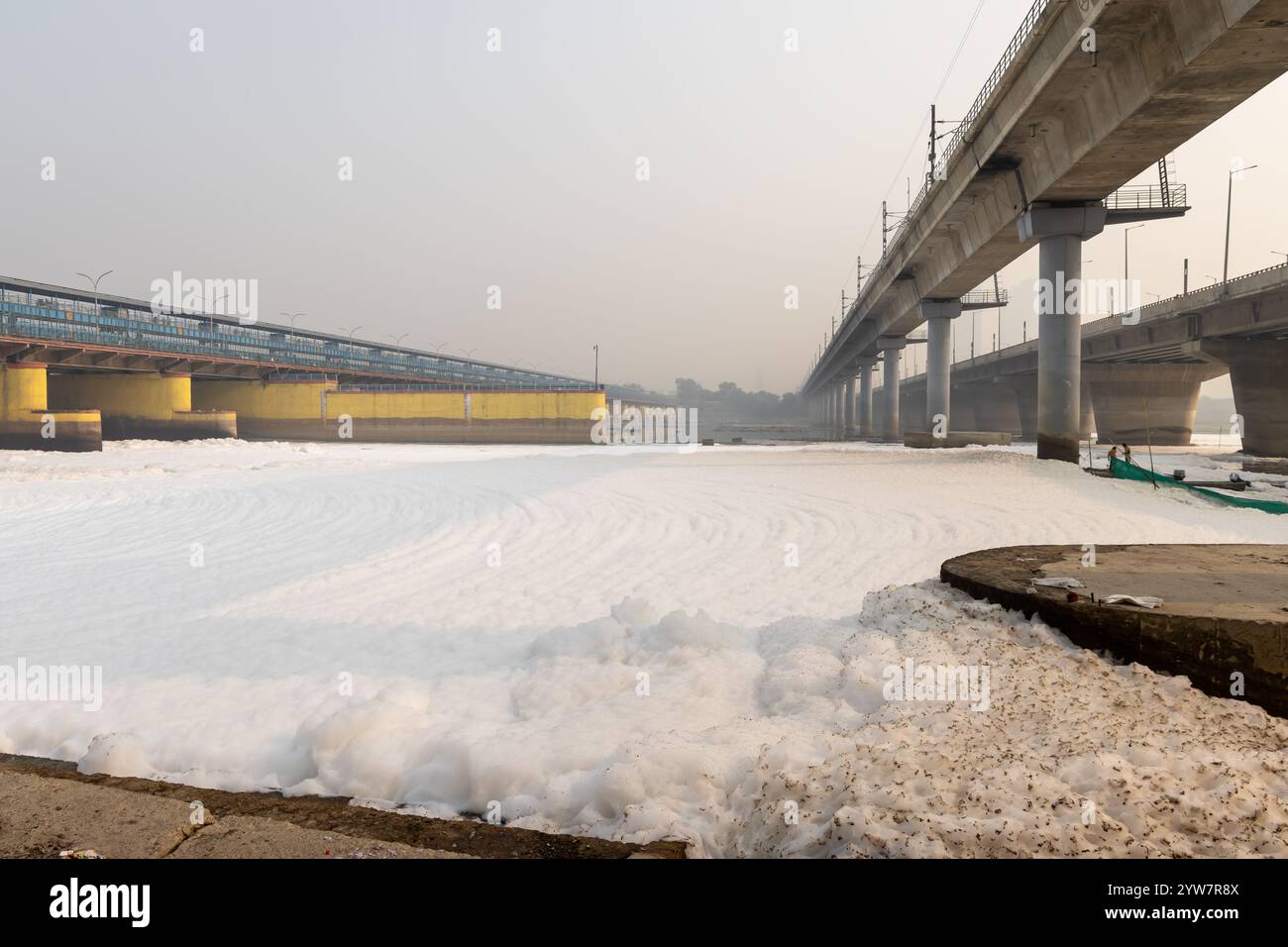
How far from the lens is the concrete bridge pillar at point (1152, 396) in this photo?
205ft

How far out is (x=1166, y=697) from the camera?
4.47 meters

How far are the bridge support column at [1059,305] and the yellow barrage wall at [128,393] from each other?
172ft

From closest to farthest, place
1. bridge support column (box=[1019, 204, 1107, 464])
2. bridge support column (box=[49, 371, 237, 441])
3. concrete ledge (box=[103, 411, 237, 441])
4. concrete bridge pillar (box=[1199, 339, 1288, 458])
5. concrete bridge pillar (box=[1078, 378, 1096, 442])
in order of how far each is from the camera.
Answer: bridge support column (box=[1019, 204, 1107, 464]) < concrete bridge pillar (box=[1199, 339, 1288, 458]) < concrete ledge (box=[103, 411, 237, 441]) < bridge support column (box=[49, 371, 237, 441]) < concrete bridge pillar (box=[1078, 378, 1096, 442])

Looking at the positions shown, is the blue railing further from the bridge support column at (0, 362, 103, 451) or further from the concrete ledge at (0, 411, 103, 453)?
the concrete ledge at (0, 411, 103, 453)

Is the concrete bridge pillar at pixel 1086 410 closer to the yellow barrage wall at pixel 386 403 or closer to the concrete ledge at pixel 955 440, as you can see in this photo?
the concrete ledge at pixel 955 440

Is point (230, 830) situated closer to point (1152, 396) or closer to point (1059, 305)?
point (1059, 305)

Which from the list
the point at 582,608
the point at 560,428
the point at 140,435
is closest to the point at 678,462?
the point at 582,608

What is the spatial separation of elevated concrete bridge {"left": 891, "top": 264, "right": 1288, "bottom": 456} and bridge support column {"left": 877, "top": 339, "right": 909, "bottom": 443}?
86.3 inches

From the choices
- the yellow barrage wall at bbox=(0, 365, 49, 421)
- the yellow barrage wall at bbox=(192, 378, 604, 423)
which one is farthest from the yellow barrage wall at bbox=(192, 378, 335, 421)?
the yellow barrage wall at bbox=(0, 365, 49, 421)

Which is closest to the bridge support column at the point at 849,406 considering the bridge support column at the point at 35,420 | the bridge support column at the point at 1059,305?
the bridge support column at the point at 1059,305

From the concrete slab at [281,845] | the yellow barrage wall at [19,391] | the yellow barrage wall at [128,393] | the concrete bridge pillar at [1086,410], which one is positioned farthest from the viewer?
the concrete bridge pillar at [1086,410]

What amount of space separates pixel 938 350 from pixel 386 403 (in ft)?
137

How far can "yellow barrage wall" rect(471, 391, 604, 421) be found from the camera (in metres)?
59.7
